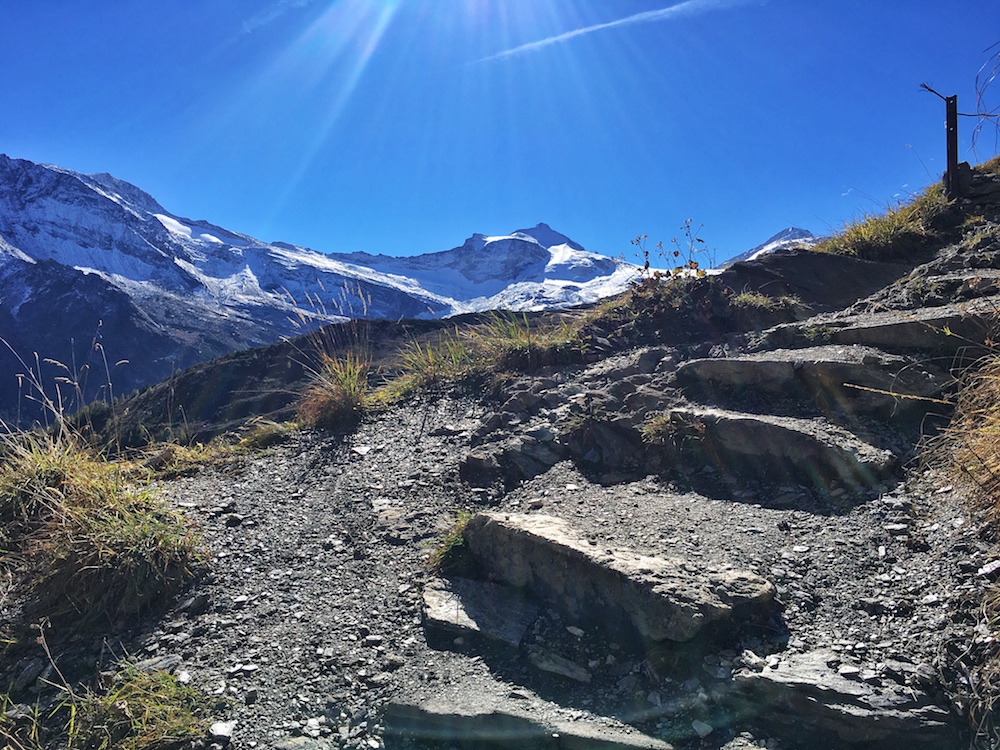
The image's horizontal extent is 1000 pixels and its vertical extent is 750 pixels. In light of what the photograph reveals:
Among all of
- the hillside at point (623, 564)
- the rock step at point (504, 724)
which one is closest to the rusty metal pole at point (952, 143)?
the hillside at point (623, 564)

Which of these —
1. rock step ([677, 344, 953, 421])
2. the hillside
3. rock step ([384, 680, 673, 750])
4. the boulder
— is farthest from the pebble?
rock step ([677, 344, 953, 421])

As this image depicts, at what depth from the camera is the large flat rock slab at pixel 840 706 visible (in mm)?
2037

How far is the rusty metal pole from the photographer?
24.6ft

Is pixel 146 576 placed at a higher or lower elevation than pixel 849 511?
lower

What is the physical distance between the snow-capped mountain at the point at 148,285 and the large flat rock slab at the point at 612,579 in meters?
85.2

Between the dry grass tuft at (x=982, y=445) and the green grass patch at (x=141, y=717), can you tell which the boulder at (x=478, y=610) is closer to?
the green grass patch at (x=141, y=717)

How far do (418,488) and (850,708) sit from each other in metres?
3.33

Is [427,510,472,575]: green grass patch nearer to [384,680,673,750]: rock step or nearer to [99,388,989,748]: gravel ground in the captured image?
[99,388,989,748]: gravel ground

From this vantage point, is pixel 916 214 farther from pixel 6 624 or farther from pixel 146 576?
pixel 6 624

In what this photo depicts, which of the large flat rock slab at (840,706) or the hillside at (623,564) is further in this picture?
the hillside at (623,564)

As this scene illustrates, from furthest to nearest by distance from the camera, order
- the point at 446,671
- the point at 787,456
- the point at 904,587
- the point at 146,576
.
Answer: the point at 787,456, the point at 146,576, the point at 446,671, the point at 904,587

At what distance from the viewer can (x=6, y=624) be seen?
334cm

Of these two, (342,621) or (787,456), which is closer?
(342,621)

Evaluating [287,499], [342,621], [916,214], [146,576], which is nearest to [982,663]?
[342,621]
